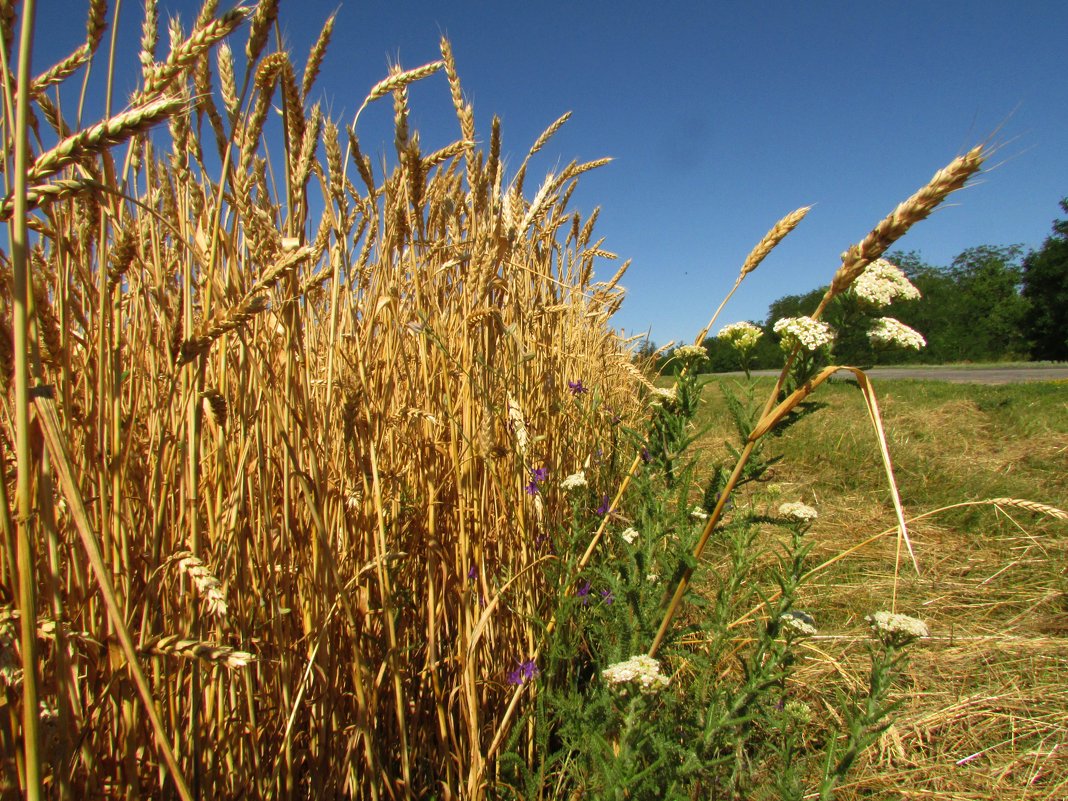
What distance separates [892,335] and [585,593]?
2.71ft

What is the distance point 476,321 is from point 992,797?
54.6 inches

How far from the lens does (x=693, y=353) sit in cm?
125

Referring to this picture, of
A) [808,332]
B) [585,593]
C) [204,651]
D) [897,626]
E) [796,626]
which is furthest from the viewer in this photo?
[585,593]

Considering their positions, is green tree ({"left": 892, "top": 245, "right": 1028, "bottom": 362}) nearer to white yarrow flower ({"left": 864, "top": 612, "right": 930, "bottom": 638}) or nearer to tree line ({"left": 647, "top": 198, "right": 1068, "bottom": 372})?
tree line ({"left": 647, "top": 198, "right": 1068, "bottom": 372})

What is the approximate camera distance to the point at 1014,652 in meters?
1.74

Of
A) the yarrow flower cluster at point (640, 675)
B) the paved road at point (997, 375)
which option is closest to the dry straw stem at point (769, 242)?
the yarrow flower cluster at point (640, 675)

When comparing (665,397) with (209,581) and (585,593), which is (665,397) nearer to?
(585,593)

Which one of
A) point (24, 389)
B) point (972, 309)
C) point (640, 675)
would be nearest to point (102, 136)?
point (24, 389)

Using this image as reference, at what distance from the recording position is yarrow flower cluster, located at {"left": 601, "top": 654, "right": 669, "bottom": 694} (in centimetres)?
78

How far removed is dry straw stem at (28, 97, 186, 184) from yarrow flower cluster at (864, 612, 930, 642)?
3.52 feet

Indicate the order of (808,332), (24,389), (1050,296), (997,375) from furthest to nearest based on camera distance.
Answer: (1050,296), (997,375), (808,332), (24,389)

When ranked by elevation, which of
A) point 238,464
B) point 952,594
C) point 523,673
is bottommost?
point 952,594

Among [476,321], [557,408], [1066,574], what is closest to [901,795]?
[557,408]

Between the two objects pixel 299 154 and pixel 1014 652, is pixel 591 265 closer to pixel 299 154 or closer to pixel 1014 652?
pixel 1014 652
